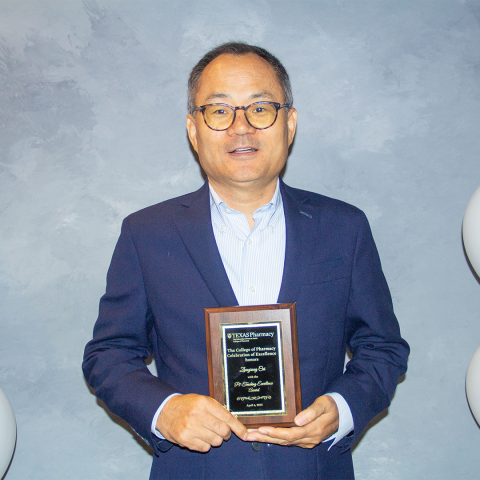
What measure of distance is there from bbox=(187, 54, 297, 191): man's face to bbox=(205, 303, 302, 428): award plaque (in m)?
0.50

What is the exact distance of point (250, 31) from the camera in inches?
89.0

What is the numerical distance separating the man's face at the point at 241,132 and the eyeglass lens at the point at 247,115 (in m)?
0.02

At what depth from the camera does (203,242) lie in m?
1.74

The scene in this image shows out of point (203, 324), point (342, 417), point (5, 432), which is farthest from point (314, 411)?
point (5, 432)

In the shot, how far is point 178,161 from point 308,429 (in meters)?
1.32

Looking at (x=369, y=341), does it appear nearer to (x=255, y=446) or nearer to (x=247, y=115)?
(x=255, y=446)

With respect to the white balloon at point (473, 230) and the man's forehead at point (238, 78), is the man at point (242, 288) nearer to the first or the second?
the man's forehead at point (238, 78)

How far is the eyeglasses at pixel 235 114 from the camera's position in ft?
5.65

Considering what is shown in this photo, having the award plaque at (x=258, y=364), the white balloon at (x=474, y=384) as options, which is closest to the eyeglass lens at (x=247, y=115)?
the award plaque at (x=258, y=364)

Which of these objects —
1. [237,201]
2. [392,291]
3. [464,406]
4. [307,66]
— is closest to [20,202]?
[237,201]

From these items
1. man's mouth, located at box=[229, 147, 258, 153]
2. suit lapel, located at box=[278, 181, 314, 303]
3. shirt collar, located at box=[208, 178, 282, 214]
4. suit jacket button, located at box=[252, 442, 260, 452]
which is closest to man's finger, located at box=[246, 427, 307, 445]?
suit jacket button, located at box=[252, 442, 260, 452]

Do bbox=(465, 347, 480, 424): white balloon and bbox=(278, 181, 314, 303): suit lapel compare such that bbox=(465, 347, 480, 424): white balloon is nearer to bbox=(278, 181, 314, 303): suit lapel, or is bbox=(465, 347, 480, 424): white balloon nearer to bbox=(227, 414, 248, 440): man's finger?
bbox=(278, 181, 314, 303): suit lapel

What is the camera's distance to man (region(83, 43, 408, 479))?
165cm

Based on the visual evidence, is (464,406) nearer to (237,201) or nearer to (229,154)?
(237,201)
